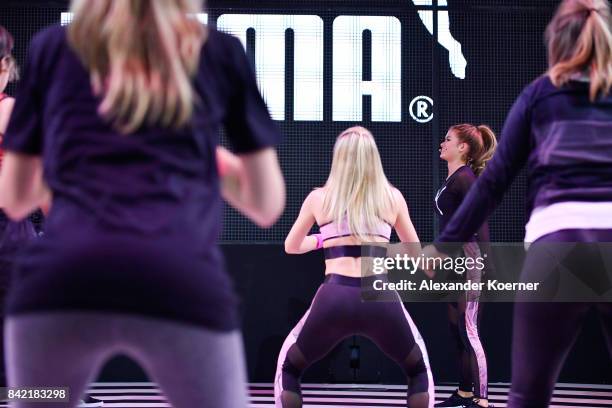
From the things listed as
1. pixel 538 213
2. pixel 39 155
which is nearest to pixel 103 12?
pixel 39 155

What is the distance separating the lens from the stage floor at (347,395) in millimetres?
5332

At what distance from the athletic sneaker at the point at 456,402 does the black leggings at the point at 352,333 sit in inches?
71.8

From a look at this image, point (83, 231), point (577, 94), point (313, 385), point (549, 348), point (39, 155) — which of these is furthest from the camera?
point (313, 385)

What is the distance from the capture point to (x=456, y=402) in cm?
527

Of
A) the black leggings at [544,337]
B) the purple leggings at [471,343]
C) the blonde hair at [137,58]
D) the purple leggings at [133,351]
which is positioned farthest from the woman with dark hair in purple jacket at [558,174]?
the purple leggings at [471,343]

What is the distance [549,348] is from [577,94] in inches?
24.1

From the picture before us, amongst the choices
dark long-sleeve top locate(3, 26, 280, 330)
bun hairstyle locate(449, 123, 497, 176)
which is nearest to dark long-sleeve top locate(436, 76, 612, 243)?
dark long-sleeve top locate(3, 26, 280, 330)

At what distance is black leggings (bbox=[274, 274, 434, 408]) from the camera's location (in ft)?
11.2

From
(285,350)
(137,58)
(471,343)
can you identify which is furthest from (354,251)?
(137,58)

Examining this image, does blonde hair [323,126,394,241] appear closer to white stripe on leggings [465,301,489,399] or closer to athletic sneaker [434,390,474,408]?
white stripe on leggings [465,301,489,399]

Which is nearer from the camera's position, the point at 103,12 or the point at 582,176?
the point at 103,12

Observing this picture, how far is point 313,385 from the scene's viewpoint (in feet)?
20.4

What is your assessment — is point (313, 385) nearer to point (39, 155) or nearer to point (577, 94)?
point (577, 94)

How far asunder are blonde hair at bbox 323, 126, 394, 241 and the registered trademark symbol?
277cm
